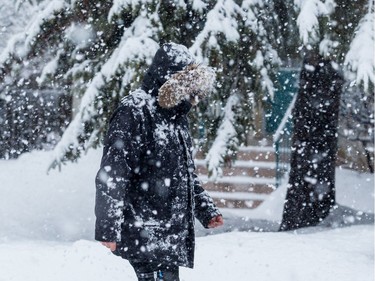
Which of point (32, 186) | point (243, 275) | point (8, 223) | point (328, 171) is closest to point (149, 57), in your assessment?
point (243, 275)

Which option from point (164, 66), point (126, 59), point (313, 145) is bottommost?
point (313, 145)

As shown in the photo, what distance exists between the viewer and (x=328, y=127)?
28.9ft

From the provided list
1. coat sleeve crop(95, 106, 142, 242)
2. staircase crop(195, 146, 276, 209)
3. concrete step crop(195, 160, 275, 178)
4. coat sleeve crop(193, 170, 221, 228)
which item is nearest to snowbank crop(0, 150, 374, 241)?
staircase crop(195, 146, 276, 209)

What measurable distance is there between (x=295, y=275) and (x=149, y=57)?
286 cm

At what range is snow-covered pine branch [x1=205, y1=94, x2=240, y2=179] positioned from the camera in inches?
295

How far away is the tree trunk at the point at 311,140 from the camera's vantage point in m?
8.73

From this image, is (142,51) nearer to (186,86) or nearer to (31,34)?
(31,34)

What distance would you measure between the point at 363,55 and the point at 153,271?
4281 millimetres

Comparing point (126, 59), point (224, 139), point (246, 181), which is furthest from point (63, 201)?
point (126, 59)

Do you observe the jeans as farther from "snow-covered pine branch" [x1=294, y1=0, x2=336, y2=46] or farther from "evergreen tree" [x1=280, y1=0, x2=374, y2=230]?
"evergreen tree" [x1=280, y1=0, x2=374, y2=230]

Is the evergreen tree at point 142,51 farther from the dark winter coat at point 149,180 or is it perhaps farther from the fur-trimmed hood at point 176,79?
the dark winter coat at point 149,180

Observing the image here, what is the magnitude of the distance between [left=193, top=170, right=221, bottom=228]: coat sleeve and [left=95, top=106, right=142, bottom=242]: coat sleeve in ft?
1.85

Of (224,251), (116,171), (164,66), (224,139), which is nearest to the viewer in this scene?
(116,171)

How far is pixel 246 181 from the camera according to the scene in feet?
38.5
